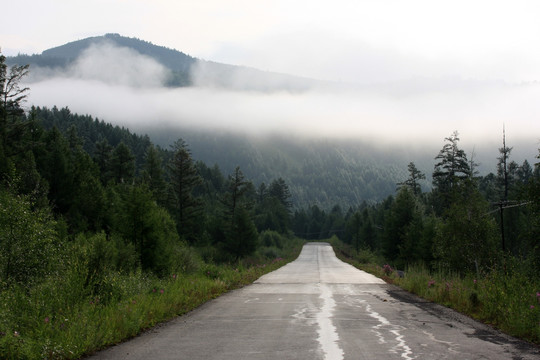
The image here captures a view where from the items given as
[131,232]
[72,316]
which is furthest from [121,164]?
[72,316]

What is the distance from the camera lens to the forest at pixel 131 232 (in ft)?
30.6

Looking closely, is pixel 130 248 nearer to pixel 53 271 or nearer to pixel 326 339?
pixel 53 271

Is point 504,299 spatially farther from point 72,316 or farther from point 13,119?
point 13,119

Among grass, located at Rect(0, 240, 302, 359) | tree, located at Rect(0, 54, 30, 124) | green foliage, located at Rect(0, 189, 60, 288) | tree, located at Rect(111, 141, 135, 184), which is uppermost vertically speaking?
tree, located at Rect(0, 54, 30, 124)

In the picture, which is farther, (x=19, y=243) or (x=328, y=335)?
(x=19, y=243)

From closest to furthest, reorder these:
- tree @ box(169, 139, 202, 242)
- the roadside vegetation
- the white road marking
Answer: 1. the white road marking
2. the roadside vegetation
3. tree @ box(169, 139, 202, 242)

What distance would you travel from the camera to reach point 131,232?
24.7 metres

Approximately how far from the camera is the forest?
30.6 ft

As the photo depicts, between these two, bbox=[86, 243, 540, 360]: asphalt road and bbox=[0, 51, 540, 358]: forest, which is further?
bbox=[0, 51, 540, 358]: forest

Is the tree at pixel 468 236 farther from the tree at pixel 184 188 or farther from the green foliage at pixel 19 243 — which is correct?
the tree at pixel 184 188

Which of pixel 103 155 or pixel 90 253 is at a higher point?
pixel 103 155

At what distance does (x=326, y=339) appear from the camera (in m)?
8.53

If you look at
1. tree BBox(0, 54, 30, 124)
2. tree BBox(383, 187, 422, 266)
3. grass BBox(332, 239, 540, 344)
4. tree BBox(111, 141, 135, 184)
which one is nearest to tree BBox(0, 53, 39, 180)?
tree BBox(0, 54, 30, 124)

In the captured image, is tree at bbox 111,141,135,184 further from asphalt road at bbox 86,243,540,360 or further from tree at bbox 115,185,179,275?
asphalt road at bbox 86,243,540,360
